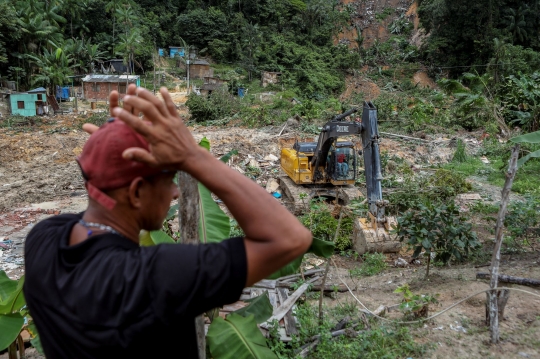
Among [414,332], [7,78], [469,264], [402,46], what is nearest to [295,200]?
[469,264]

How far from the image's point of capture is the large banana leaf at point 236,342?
9.80 feet

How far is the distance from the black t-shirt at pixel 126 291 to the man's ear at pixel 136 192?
12 centimetres

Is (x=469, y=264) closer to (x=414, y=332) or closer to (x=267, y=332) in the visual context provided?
(x=414, y=332)

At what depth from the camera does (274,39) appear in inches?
1770

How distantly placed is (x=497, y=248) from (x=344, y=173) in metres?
8.01

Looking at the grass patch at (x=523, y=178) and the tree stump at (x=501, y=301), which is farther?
the grass patch at (x=523, y=178)

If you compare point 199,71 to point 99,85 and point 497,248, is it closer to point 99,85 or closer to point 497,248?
point 99,85

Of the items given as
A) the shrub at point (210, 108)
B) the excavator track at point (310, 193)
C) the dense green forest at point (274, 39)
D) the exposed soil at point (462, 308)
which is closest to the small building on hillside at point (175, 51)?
the dense green forest at point (274, 39)

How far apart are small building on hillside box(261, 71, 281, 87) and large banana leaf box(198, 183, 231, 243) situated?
114 feet

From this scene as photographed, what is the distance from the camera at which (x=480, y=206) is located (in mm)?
11992

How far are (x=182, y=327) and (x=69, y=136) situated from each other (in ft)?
73.7

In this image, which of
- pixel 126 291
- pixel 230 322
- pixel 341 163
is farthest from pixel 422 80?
pixel 126 291

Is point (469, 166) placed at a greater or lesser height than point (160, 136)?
lesser

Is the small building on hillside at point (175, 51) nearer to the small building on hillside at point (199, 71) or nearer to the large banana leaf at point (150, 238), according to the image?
the small building on hillside at point (199, 71)
